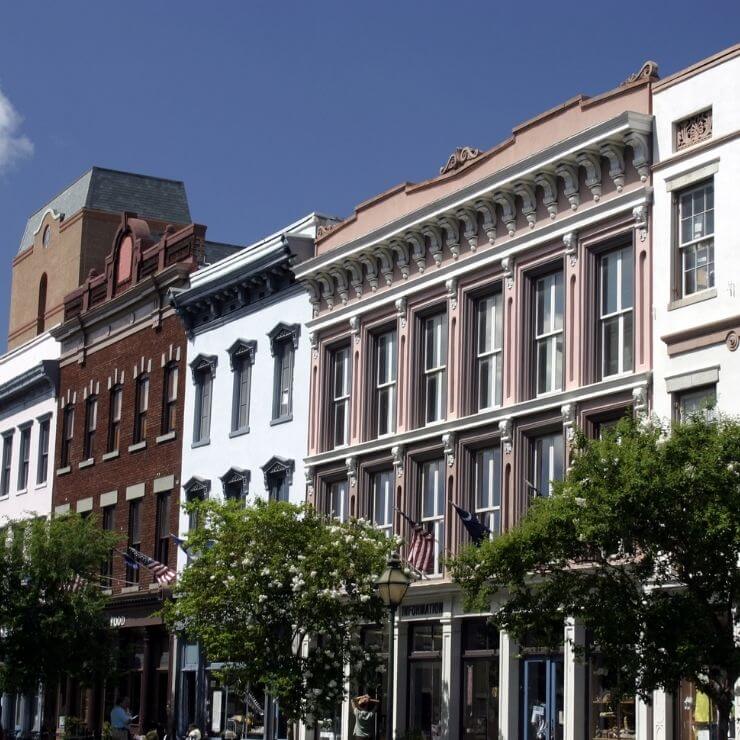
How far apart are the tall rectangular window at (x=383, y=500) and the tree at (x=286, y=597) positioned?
3.36 metres

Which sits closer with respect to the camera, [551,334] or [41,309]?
[551,334]

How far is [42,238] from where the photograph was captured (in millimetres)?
61469

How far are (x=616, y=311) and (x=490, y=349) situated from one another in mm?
4013

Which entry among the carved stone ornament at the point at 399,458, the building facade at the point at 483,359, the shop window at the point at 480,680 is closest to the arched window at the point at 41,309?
the building facade at the point at 483,359

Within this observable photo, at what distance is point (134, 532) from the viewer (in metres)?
46.5

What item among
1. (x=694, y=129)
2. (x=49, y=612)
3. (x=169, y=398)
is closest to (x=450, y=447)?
(x=694, y=129)

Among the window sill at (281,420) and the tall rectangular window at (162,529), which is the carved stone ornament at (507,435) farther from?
the tall rectangular window at (162,529)

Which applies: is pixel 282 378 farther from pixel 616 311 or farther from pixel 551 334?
pixel 616 311

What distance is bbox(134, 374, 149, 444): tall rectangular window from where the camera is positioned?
46.7 metres

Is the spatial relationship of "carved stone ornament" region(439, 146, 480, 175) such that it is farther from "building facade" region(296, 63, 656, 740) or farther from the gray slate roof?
the gray slate roof

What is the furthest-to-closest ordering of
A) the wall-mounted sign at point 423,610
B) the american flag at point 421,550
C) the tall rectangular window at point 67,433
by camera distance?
the tall rectangular window at point 67,433 < the wall-mounted sign at point 423,610 < the american flag at point 421,550

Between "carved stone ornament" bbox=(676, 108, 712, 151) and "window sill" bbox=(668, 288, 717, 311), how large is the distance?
263 centimetres

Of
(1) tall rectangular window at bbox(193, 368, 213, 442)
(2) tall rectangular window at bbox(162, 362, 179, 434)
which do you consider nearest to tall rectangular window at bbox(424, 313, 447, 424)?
(1) tall rectangular window at bbox(193, 368, 213, 442)

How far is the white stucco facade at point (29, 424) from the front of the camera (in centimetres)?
5331
